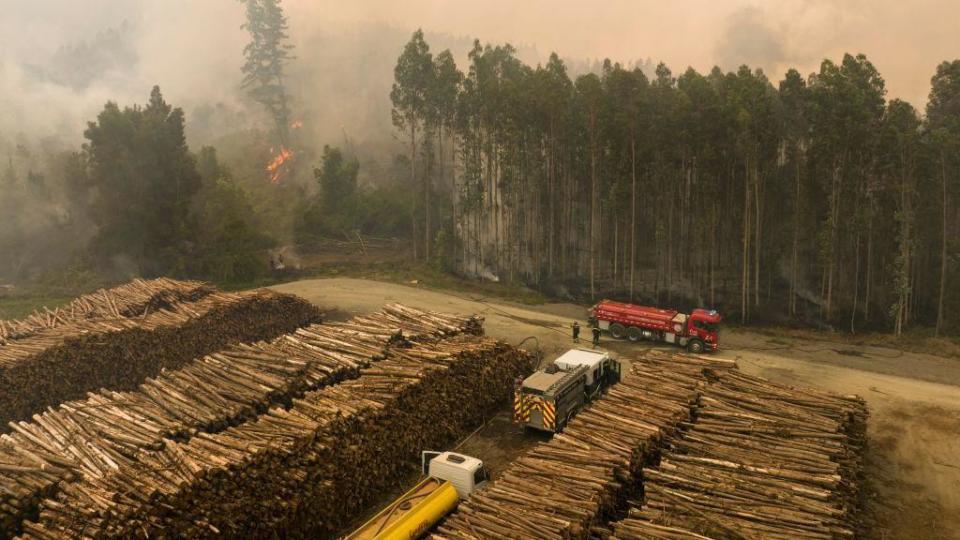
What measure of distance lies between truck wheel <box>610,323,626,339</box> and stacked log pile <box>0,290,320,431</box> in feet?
60.1

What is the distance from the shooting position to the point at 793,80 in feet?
146

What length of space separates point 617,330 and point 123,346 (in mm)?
25479

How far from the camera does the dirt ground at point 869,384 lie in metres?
20.0

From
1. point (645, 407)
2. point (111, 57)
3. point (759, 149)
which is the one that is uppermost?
point (111, 57)

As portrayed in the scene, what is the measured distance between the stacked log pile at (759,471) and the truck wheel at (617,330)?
14.3 m

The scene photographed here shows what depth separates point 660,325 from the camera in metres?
35.5

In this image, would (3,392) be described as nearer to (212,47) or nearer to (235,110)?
(235,110)

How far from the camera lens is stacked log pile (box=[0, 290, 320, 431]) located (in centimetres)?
2595

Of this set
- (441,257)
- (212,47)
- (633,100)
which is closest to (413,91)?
(441,257)

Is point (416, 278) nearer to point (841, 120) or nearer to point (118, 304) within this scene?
point (118, 304)

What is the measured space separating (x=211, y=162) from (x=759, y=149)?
49.1m

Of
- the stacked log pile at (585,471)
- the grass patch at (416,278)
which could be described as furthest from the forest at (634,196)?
the stacked log pile at (585,471)

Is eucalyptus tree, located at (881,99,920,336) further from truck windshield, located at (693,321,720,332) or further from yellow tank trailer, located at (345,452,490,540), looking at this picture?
yellow tank trailer, located at (345,452,490,540)

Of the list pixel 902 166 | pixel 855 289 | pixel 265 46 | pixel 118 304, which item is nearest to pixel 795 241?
pixel 855 289
